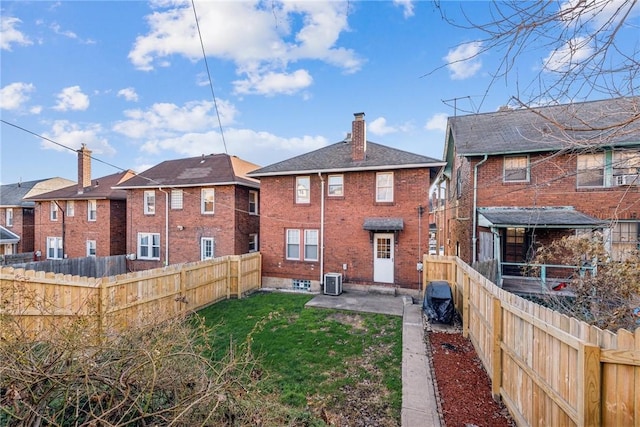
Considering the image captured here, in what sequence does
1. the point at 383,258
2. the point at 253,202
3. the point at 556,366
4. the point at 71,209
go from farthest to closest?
the point at 71,209 < the point at 253,202 < the point at 383,258 < the point at 556,366

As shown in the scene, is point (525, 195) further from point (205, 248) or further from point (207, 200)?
point (205, 248)

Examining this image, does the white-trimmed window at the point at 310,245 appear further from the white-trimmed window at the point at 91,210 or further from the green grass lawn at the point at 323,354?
the white-trimmed window at the point at 91,210

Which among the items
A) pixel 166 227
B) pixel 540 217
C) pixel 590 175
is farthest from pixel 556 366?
pixel 166 227

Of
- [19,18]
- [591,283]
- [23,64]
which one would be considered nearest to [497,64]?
[591,283]

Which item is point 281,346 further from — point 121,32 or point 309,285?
point 121,32

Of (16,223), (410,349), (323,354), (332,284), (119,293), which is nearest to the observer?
(323,354)

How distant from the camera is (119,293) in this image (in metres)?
6.94

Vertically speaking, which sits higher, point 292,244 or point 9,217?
point 9,217

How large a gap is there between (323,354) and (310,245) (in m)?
7.22

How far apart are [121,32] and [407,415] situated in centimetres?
1118

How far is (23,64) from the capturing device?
8758mm

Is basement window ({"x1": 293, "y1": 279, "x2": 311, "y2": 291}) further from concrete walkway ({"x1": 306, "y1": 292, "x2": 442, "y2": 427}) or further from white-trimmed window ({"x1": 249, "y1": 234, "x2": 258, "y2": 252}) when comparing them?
white-trimmed window ({"x1": 249, "y1": 234, "x2": 258, "y2": 252})

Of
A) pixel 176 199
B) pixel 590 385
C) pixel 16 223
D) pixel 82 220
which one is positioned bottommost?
pixel 590 385

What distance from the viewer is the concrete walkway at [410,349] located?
4270 millimetres
